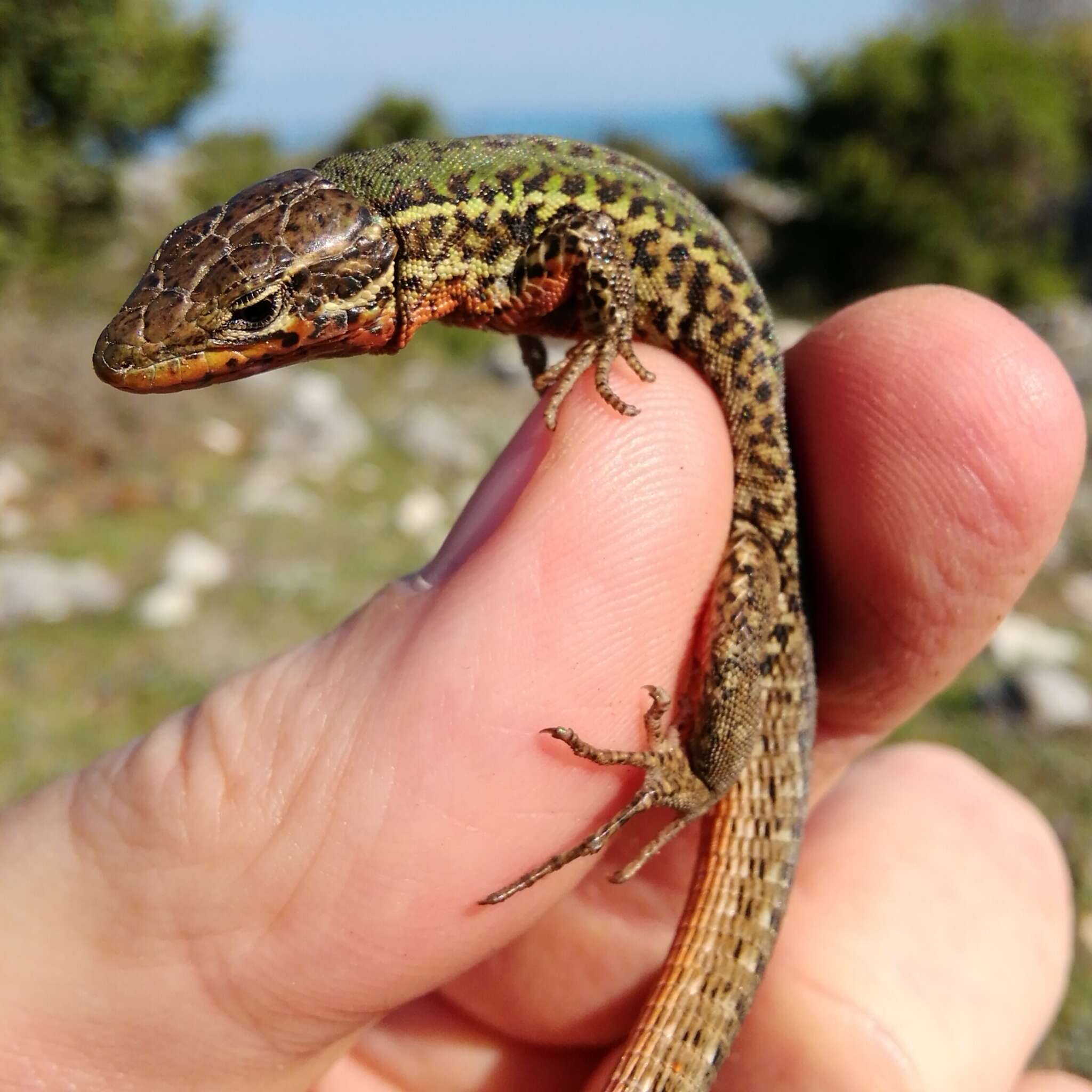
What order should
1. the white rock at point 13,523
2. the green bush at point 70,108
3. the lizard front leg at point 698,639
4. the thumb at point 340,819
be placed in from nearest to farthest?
the thumb at point 340,819 < the lizard front leg at point 698,639 < the white rock at point 13,523 < the green bush at point 70,108

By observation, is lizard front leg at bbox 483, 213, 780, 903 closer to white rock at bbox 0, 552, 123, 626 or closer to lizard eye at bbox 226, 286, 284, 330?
lizard eye at bbox 226, 286, 284, 330

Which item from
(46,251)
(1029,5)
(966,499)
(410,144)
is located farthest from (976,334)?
(1029,5)

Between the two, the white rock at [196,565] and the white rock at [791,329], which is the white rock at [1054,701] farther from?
the white rock at [791,329]

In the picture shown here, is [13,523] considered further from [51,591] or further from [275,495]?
[275,495]

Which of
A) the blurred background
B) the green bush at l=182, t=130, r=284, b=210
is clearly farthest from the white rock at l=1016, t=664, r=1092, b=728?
the green bush at l=182, t=130, r=284, b=210

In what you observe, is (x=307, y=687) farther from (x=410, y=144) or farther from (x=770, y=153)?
(x=770, y=153)

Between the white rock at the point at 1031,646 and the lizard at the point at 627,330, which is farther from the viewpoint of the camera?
the white rock at the point at 1031,646

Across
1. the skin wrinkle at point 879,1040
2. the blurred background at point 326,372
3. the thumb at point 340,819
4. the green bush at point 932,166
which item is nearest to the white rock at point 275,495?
the blurred background at point 326,372

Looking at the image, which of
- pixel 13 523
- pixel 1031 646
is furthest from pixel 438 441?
pixel 1031 646
